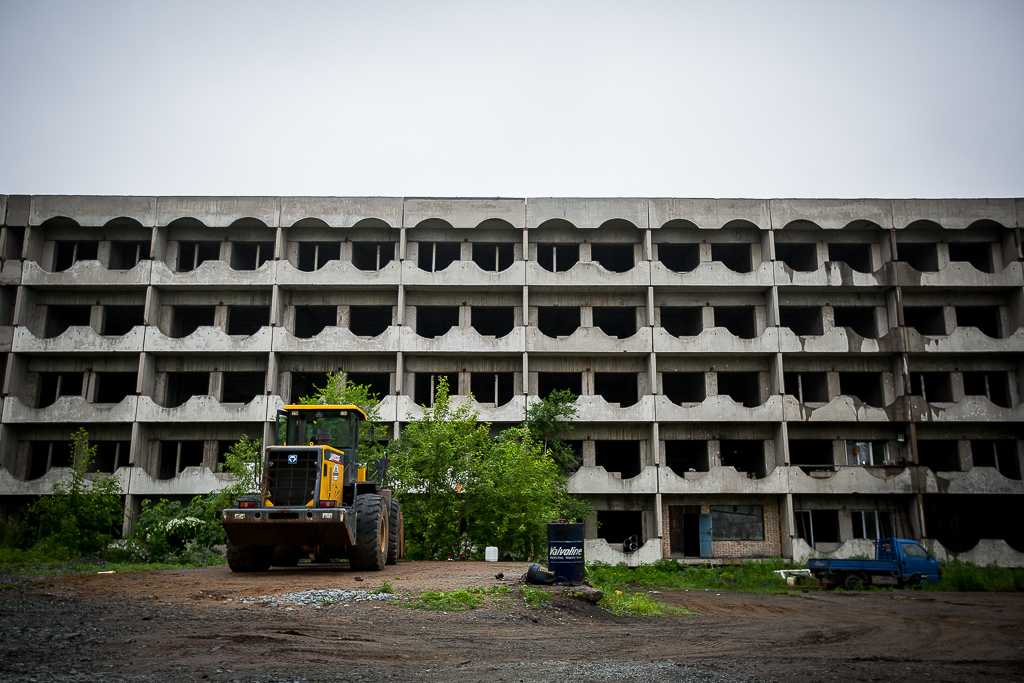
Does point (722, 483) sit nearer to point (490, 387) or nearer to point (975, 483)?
point (975, 483)

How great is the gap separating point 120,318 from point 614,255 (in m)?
25.7

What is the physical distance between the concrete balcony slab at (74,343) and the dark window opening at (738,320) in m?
27.3

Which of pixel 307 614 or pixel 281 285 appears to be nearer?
pixel 307 614

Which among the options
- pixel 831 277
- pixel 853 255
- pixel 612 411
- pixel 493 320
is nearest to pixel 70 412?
pixel 493 320

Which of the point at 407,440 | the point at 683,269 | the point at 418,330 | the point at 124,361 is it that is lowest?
the point at 407,440

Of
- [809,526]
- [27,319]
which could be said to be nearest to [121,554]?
[27,319]

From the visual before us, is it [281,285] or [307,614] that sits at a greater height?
[281,285]

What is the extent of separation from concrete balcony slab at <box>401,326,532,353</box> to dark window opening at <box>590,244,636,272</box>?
639cm

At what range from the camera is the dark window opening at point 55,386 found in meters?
35.4

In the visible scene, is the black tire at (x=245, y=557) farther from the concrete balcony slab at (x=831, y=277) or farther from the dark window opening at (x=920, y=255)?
the dark window opening at (x=920, y=255)

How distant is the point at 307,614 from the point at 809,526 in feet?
93.8

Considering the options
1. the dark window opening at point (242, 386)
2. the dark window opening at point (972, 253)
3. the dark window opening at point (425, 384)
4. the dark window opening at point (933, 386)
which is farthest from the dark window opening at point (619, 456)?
the dark window opening at point (972, 253)

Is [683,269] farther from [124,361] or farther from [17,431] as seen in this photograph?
[17,431]

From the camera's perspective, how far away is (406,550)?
2245cm
